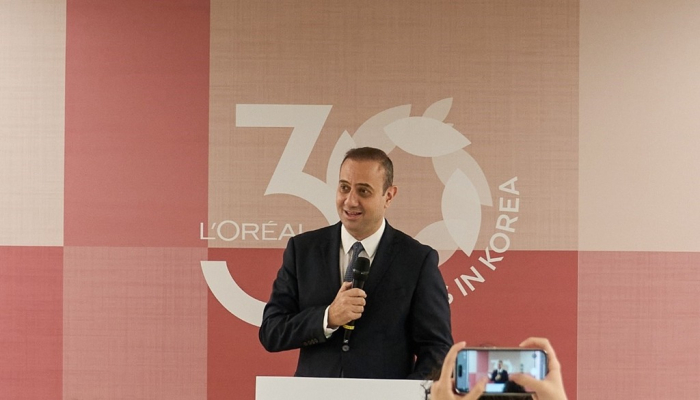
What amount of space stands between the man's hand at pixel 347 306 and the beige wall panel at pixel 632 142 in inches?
73.5

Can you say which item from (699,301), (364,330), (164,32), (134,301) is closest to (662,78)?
(699,301)

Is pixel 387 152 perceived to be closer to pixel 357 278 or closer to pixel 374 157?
pixel 374 157

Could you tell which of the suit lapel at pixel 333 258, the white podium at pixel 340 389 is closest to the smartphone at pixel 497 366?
the white podium at pixel 340 389

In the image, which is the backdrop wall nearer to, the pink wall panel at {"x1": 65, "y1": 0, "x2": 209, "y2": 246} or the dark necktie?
the pink wall panel at {"x1": 65, "y1": 0, "x2": 209, "y2": 246}

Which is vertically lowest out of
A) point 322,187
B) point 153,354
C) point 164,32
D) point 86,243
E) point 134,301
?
point 153,354

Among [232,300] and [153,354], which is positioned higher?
[232,300]

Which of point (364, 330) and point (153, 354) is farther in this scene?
point (153, 354)

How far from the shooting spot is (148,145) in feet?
13.3

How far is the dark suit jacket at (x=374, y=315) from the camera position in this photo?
8.74 feet

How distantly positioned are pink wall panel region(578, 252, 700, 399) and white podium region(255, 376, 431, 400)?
2496 millimetres

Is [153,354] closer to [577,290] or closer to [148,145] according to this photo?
[148,145]

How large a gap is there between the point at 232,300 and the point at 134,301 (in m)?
0.51

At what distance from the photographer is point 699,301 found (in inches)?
157

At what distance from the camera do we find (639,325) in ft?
13.1
